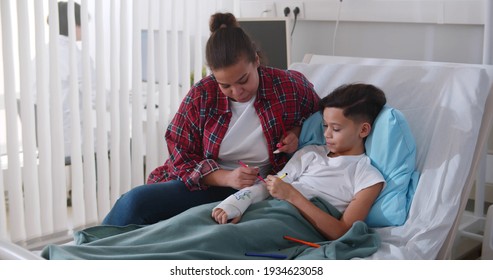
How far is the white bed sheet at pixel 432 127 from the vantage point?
69.7 inches

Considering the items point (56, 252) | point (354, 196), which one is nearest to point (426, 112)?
point (354, 196)

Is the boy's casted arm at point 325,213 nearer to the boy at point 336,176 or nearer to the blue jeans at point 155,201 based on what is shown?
the boy at point 336,176

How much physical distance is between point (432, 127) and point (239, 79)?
59cm

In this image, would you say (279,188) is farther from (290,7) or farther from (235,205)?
(290,7)

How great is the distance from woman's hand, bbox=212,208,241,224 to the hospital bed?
0.38 meters

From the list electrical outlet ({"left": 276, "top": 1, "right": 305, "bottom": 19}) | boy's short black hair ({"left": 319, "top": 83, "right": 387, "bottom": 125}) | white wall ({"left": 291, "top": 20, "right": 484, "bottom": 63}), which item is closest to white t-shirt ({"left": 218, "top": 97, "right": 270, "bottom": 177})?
boy's short black hair ({"left": 319, "top": 83, "right": 387, "bottom": 125})

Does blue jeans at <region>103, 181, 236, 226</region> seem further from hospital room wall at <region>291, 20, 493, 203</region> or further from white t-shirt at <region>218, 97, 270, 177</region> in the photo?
hospital room wall at <region>291, 20, 493, 203</region>

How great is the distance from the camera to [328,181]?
190 cm

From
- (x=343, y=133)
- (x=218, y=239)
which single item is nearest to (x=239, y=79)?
(x=343, y=133)

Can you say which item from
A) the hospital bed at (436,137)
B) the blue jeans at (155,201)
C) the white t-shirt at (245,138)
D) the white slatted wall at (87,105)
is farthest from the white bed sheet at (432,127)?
the white slatted wall at (87,105)

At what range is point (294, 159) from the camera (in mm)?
2041

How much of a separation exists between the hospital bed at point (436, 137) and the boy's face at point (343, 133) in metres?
0.18

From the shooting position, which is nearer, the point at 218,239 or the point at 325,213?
the point at 218,239

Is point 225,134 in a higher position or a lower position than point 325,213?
higher
